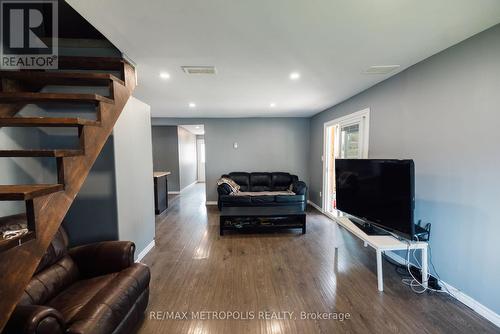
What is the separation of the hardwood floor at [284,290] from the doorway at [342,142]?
96 cm

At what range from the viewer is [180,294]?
7.07ft

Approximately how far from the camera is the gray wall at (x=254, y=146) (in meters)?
5.93

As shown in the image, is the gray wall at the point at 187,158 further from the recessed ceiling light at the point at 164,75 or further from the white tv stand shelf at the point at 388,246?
the white tv stand shelf at the point at 388,246

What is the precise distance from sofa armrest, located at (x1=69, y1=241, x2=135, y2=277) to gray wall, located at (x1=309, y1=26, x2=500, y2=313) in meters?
3.03

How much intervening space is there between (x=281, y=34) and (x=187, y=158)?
7.31 metres

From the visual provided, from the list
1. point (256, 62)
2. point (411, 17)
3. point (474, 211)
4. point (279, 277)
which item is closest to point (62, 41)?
point (256, 62)

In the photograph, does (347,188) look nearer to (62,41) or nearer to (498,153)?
(498,153)

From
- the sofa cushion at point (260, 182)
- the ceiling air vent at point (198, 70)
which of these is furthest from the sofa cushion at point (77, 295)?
the sofa cushion at point (260, 182)

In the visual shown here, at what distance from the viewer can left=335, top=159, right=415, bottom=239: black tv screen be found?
81.4 inches

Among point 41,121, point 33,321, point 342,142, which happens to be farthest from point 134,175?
point 342,142

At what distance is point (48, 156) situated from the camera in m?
1.11

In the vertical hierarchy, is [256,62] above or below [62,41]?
below

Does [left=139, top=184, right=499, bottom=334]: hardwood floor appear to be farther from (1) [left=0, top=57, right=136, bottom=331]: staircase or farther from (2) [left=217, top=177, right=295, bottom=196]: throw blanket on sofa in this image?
(2) [left=217, top=177, right=295, bottom=196]: throw blanket on sofa

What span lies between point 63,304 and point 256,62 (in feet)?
8.70
